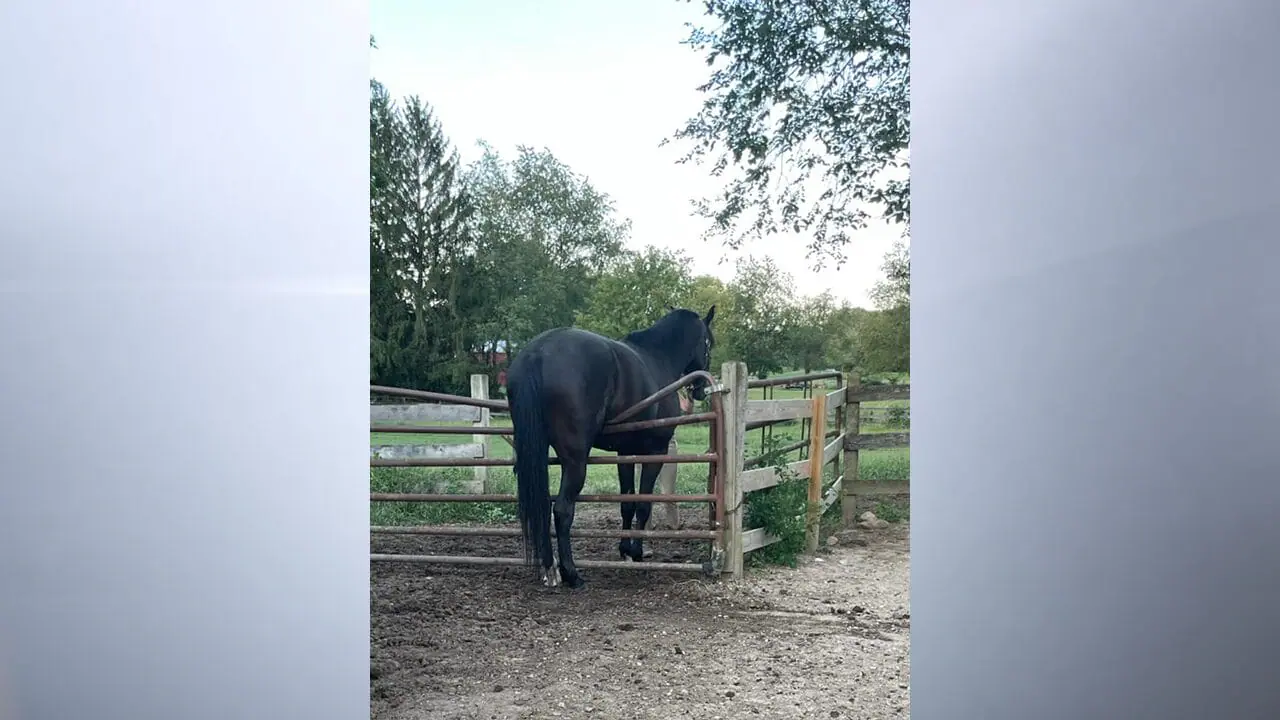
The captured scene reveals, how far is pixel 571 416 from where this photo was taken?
10.8 feet

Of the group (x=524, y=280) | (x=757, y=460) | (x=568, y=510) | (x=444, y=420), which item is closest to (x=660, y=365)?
(x=757, y=460)

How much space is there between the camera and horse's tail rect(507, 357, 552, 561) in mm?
3039

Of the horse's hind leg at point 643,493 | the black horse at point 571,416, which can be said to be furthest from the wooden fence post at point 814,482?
the horse's hind leg at point 643,493

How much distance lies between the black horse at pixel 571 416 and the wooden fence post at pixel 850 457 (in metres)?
1.15

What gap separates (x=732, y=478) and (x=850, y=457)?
1.65 m

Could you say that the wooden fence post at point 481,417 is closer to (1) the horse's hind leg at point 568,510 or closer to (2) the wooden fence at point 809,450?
(2) the wooden fence at point 809,450

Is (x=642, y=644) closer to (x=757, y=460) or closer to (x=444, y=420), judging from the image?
(x=757, y=460)

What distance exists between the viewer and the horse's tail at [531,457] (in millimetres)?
3039
